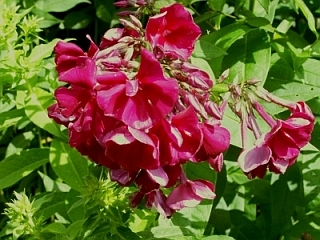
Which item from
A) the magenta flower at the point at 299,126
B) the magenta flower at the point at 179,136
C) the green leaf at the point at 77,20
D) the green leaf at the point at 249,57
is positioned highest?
the magenta flower at the point at 179,136

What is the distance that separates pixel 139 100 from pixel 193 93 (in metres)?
0.11

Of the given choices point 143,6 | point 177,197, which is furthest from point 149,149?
point 143,6

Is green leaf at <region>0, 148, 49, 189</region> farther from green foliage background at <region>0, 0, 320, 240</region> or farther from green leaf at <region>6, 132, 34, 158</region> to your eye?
green leaf at <region>6, 132, 34, 158</region>

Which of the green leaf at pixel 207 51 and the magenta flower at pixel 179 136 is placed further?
the green leaf at pixel 207 51

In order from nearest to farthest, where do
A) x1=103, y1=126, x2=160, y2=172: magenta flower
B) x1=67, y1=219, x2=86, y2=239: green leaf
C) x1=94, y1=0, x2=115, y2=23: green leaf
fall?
1. x1=103, y1=126, x2=160, y2=172: magenta flower
2. x1=67, y1=219, x2=86, y2=239: green leaf
3. x1=94, y1=0, x2=115, y2=23: green leaf

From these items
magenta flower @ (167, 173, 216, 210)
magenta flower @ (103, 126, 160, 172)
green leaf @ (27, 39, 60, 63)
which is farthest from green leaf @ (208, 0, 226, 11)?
magenta flower @ (103, 126, 160, 172)

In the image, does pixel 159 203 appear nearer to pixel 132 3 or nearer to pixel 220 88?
pixel 220 88

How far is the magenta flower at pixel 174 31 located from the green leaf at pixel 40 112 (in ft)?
1.88

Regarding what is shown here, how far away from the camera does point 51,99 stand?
192 centimetres

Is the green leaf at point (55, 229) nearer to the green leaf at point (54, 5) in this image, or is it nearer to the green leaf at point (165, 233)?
the green leaf at point (165, 233)

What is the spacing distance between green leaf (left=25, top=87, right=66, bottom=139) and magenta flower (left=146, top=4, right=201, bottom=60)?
1.88ft

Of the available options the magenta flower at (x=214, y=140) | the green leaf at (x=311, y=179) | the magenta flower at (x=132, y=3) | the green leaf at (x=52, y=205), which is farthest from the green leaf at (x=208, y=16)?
the magenta flower at (x=214, y=140)

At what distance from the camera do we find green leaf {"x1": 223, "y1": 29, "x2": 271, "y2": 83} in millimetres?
1840

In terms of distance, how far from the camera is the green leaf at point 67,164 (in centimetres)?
183
